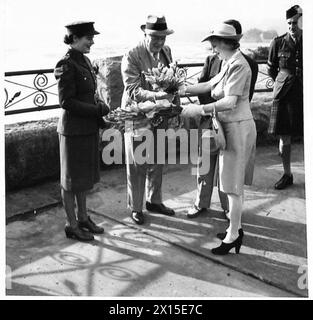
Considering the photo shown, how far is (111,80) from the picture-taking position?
20.6 feet

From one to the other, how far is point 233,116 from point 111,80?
263 centimetres

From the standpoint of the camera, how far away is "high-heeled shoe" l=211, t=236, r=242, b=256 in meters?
4.25

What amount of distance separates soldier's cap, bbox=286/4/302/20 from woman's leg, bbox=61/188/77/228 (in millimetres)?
3204

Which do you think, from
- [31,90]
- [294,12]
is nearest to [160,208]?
[31,90]

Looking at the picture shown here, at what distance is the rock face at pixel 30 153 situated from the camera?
5.34 meters

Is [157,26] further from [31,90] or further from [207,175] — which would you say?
[31,90]

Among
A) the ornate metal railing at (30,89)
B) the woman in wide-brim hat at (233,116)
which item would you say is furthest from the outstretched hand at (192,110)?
the ornate metal railing at (30,89)

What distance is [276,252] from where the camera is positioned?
4.36m

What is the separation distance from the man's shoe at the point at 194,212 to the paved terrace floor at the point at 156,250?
7 centimetres

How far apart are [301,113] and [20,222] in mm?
3599

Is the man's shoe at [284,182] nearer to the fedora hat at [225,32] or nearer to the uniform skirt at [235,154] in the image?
the uniform skirt at [235,154]

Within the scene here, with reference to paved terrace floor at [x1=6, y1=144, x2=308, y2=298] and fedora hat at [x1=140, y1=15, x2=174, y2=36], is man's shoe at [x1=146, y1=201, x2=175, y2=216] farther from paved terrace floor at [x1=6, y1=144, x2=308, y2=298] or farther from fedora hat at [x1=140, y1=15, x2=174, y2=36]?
fedora hat at [x1=140, y1=15, x2=174, y2=36]
